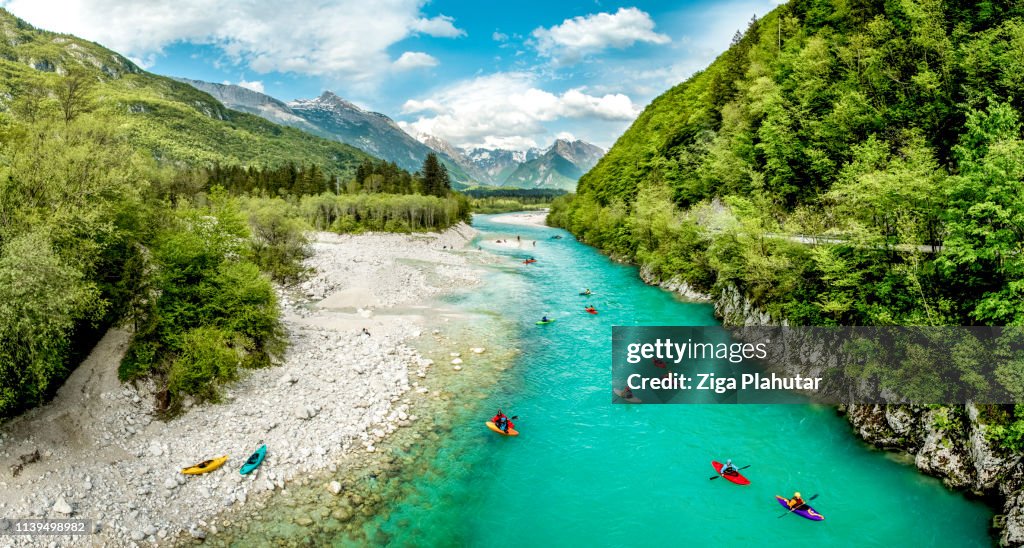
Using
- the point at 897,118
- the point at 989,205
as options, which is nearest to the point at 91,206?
the point at 989,205

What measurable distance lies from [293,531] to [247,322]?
14.1 metres

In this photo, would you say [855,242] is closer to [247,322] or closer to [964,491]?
[964,491]

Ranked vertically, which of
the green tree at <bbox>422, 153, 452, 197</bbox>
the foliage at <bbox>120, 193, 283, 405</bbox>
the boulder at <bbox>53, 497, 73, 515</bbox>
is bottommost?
the boulder at <bbox>53, 497, 73, 515</bbox>

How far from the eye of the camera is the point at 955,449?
55.2 feet

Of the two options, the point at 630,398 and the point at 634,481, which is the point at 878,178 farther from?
the point at 634,481

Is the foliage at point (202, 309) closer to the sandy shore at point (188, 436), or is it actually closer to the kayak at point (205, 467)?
the sandy shore at point (188, 436)

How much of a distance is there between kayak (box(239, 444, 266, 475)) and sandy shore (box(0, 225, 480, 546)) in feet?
0.76

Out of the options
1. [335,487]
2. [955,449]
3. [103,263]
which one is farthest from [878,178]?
[103,263]

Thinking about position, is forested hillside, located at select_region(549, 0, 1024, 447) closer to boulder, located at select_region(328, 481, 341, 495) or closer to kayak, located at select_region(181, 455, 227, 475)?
boulder, located at select_region(328, 481, 341, 495)

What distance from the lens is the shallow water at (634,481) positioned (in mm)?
15297

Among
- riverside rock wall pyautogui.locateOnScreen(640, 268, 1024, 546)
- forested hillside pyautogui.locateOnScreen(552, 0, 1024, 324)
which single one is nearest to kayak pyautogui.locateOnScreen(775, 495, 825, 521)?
riverside rock wall pyautogui.locateOnScreen(640, 268, 1024, 546)

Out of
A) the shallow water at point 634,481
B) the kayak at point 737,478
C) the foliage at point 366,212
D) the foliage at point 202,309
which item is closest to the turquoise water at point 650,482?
the shallow water at point 634,481

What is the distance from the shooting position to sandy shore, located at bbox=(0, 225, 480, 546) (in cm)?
1388

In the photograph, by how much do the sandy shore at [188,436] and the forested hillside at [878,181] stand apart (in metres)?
23.7
